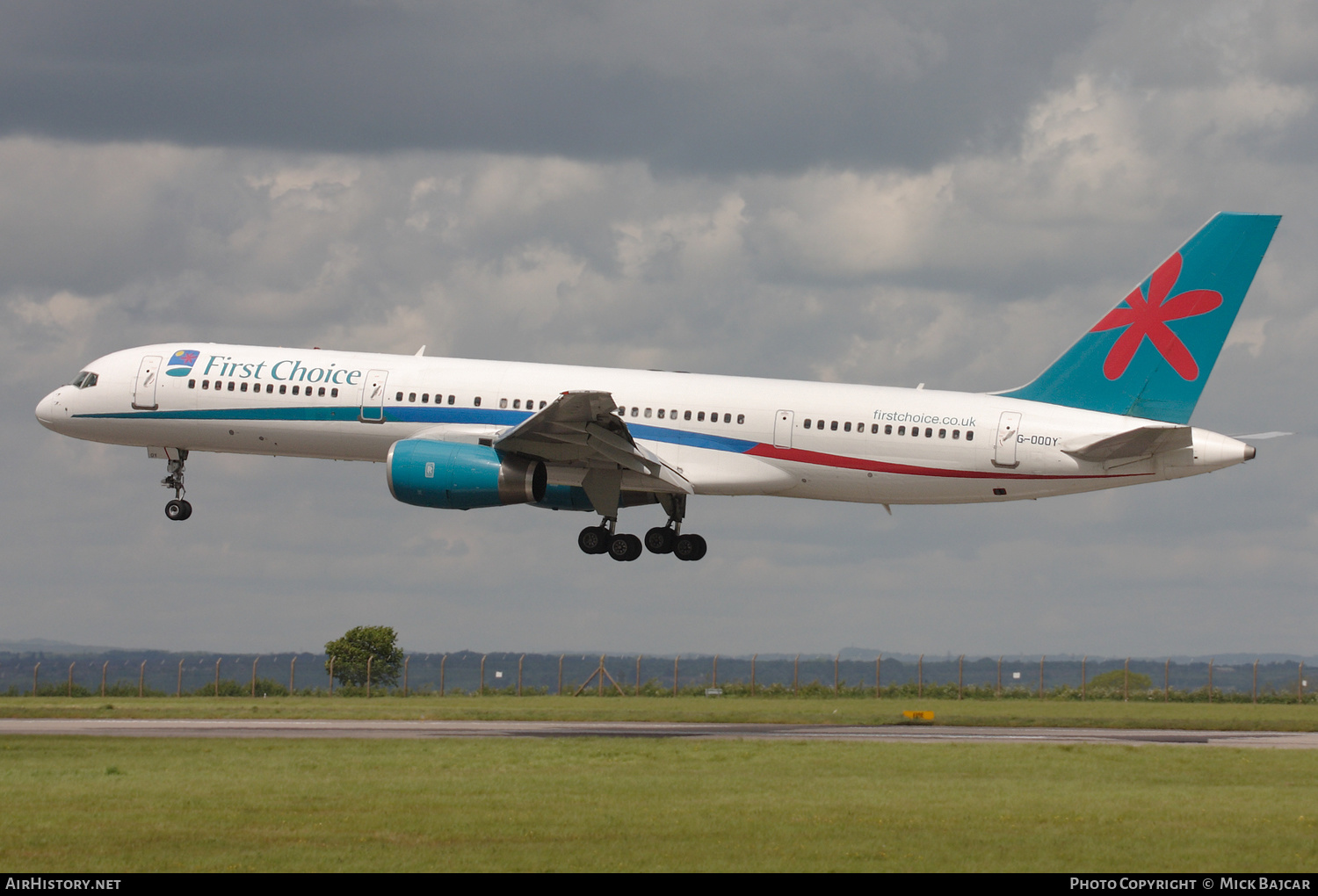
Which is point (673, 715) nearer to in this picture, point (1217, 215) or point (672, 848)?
point (1217, 215)

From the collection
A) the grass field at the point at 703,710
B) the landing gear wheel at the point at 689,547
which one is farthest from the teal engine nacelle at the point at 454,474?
the grass field at the point at 703,710

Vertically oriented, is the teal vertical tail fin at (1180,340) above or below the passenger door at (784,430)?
above

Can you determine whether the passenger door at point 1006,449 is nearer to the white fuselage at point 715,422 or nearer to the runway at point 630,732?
the white fuselage at point 715,422

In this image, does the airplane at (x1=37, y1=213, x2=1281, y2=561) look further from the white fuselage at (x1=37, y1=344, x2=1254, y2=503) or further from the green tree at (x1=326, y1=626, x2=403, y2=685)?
the green tree at (x1=326, y1=626, x2=403, y2=685)

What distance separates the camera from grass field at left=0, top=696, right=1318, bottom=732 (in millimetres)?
52844

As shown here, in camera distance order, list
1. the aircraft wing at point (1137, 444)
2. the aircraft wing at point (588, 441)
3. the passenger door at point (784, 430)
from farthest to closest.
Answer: the passenger door at point (784, 430) → the aircraft wing at point (1137, 444) → the aircraft wing at point (588, 441)

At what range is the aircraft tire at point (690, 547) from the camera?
4988cm

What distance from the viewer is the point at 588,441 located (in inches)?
1750

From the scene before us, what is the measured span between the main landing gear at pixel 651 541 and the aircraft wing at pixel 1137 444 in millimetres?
12355

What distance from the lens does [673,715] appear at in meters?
53.8

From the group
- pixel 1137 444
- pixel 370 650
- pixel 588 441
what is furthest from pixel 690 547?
pixel 370 650

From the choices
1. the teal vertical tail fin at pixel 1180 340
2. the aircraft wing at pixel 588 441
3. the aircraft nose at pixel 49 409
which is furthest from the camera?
the aircraft nose at pixel 49 409

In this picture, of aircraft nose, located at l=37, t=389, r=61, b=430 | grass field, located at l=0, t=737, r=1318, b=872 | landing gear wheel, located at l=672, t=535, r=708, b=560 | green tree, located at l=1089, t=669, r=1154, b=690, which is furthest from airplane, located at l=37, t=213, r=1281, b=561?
green tree, located at l=1089, t=669, r=1154, b=690

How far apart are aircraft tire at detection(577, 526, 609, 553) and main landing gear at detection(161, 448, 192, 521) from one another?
13.8 meters
